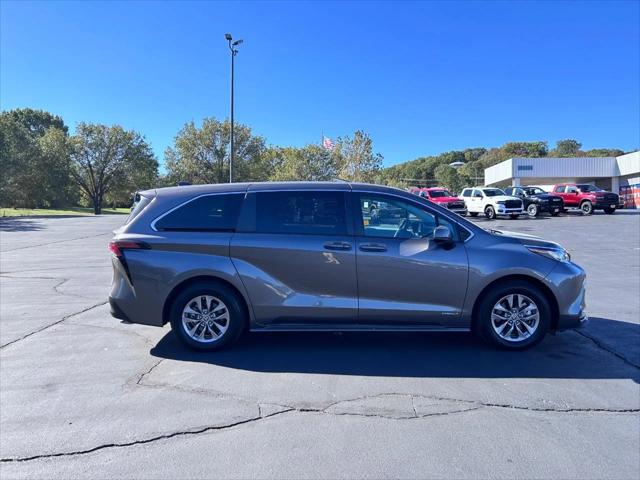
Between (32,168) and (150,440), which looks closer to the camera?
(150,440)

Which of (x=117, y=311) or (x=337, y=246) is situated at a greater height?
(x=337, y=246)

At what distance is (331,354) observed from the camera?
17.1 ft

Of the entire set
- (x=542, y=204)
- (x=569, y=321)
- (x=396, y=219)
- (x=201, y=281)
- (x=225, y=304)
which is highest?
(x=542, y=204)

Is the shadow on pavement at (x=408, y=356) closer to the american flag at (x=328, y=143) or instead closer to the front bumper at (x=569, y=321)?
the front bumper at (x=569, y=321)

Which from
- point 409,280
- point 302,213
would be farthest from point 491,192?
point 302,213

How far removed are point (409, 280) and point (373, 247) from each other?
1.69ft

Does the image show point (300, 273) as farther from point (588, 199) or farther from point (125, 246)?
point (588, 199)

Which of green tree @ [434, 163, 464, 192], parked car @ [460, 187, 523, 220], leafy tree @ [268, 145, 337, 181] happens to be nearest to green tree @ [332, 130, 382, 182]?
leafy tree @ [268, 145, 337, 181]

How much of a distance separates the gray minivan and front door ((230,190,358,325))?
0.04 feet

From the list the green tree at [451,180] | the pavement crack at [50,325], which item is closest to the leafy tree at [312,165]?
the pavement crack at [50,325]

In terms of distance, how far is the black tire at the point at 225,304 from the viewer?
17.0ft

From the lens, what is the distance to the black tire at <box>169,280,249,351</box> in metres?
5.18

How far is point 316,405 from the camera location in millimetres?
A: 4008

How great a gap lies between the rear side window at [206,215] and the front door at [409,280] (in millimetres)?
1429
